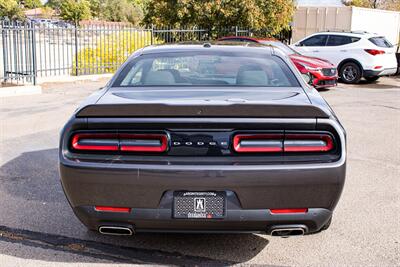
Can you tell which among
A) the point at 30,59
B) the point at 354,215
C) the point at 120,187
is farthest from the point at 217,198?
the point at 30,59

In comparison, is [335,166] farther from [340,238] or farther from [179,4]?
[179,4]

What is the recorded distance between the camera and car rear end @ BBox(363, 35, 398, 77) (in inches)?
661

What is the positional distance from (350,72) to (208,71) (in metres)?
13.4

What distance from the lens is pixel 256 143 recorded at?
11.6 feet

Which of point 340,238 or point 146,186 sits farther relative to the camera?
point 340,238

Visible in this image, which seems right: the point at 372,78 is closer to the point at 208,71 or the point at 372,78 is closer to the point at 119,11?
the point at 208,71

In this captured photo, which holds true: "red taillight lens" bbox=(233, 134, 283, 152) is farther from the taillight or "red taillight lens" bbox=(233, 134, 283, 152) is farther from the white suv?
the white suv

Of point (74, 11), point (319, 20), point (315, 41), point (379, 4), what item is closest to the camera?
point (315, 41)

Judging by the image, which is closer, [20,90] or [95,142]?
[95,142]

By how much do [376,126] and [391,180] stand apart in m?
3.77

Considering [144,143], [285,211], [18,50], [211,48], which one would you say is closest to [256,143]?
[285,211]

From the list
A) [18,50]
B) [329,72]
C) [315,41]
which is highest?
[315,41]

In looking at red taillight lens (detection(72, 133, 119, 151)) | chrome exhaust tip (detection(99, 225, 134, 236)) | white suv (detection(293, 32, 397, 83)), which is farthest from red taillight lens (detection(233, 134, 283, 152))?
white suv (detection(293, 32, 397, 83))

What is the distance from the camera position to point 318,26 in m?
25.9
